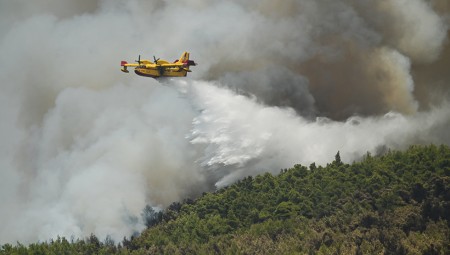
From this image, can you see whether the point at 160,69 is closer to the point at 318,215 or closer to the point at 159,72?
the point at 159,72

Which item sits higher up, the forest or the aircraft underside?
the aircraft underside

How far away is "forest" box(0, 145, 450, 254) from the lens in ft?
353

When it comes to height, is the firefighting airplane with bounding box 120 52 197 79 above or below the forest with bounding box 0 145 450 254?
above

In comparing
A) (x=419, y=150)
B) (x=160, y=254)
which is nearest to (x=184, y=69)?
(x=160, y=254)

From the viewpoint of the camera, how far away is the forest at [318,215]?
353 ft

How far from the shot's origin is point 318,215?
129375 mm

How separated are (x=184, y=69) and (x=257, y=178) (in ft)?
132

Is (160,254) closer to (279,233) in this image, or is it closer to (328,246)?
(279,233)

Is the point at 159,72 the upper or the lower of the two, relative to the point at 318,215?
upper

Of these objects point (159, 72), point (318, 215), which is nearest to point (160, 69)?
point (159, 72)

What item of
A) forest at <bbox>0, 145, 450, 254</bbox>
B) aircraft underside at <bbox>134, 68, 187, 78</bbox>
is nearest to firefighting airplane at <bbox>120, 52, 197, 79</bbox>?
aircraft underside at <bbox>134, 68, 187, 78</bbox>

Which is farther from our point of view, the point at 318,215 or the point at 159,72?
the point at 318,215

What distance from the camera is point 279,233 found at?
395 ft

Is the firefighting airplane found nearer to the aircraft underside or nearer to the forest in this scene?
the aircraft underside
